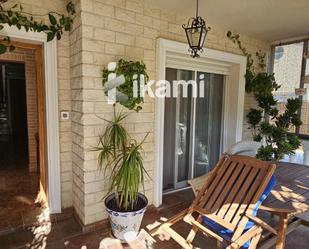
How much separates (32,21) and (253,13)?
2.70 metres

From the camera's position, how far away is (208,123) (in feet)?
12.8

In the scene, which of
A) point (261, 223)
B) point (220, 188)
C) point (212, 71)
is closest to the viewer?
point (261, 223)

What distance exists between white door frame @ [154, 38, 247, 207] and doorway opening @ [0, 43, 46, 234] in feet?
4.92

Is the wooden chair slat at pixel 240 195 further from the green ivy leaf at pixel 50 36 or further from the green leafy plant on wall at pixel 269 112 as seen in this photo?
the green ivy leaf at pixel 50 36

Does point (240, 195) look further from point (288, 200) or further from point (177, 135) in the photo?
point (177, 135)

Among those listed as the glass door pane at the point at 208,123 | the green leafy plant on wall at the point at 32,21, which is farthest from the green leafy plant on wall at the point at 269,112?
the green leafy plant on wall at the point at 32,21

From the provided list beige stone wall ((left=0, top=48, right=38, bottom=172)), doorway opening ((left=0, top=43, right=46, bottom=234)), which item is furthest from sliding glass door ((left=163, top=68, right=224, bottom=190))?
beige stone wall ((left=0, top=48, right=38, bottom=172))

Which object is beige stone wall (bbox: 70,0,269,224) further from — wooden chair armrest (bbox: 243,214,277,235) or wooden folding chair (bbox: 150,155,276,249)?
wooden chair armrest (bbox: 243,214,277,235)

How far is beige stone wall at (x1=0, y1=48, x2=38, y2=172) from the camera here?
13.0 ft

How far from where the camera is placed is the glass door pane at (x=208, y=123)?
3748 millimetres

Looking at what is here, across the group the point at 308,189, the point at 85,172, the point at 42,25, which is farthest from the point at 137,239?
the point at 42,25

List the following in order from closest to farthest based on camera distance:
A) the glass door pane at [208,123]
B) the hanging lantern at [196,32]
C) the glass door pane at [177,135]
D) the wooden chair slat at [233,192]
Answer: the wooden chair slat at [233,192], the hanging lantern at [196,32], the glass door pane at [177,135], the glass door pane at [208,123]

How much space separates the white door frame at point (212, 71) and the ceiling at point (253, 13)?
0.41m

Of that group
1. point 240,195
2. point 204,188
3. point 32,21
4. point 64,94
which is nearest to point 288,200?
point 240,195
